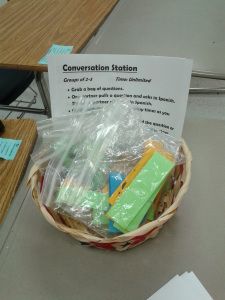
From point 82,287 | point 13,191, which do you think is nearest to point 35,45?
point 13,191

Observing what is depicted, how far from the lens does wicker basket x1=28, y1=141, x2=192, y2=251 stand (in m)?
0.48

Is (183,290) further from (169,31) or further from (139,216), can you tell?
(169,31)

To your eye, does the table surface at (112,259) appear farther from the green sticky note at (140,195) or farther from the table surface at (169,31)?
the table surface at (169,31)

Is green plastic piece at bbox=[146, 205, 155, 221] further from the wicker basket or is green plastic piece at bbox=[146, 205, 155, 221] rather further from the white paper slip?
the white paper slip

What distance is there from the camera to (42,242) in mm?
597

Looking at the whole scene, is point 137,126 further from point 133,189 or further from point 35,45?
point 35,45

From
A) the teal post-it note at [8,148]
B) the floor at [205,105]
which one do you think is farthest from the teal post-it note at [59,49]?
the floor at [205,105]

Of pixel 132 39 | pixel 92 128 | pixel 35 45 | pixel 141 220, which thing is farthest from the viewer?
pixel 132 39

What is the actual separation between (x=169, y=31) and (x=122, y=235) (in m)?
1.14

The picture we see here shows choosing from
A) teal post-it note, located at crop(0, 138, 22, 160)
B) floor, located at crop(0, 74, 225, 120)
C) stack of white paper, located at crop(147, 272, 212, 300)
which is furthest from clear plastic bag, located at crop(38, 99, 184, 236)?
floor, located at crop(0, 74, 225, 120)

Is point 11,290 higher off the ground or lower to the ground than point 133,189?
lower

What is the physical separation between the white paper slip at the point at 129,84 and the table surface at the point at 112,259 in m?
0.18

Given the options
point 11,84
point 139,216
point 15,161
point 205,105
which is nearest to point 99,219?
point 139,216

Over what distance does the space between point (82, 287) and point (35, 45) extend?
0.99 m
